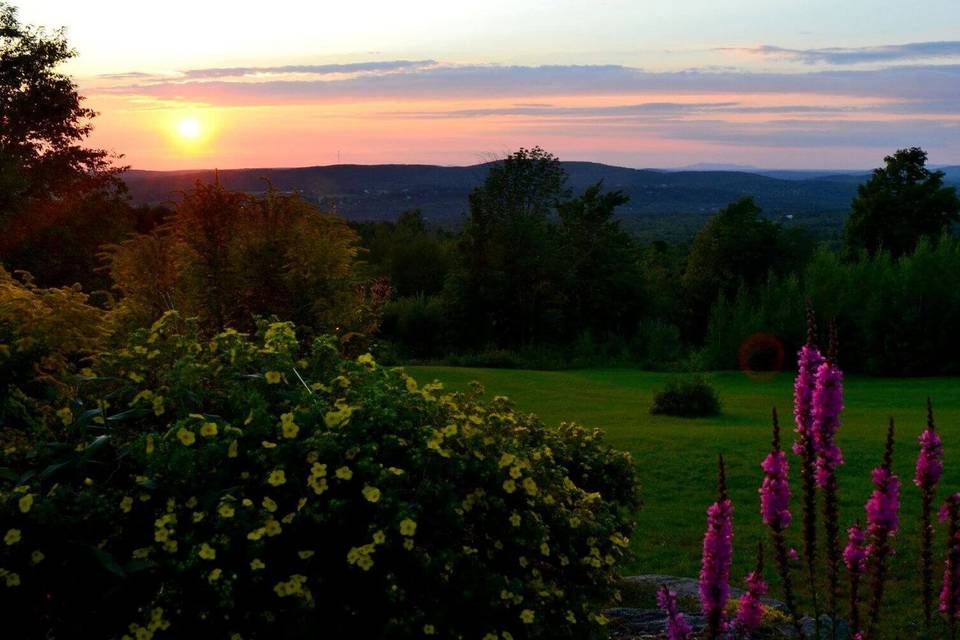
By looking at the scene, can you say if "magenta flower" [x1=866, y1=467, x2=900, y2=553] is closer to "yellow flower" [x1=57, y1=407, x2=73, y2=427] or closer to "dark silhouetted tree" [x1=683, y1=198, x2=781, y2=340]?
"yellow flower" [x1=57, y1=407, x2=73, y2=427]

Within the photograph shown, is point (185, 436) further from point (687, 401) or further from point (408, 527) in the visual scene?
point (687, 401)

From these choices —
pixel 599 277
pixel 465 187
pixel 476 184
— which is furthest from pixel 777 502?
pixel 465 187

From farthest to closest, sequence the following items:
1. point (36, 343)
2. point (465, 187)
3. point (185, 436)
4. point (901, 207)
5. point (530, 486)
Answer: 1. point (465, 187)
2. point (901, 207)
3. point (36, 343)
4. point (530, 486)
5. point (185, 436)

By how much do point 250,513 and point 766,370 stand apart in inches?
1552

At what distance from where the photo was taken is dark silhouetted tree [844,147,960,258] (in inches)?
2003

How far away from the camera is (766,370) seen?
136ft

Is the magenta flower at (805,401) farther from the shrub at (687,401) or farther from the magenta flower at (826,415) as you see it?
the shrub at (687,401)

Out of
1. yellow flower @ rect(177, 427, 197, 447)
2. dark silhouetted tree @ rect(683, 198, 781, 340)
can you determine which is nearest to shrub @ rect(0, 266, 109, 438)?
yellow flower @ rect(177, 427, 197, 447)

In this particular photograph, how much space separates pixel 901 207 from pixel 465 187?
93.7 m

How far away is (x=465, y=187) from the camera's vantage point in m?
140

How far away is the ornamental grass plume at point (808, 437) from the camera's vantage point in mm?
3504

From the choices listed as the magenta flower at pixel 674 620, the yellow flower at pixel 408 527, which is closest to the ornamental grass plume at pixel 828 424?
the magenta flower at pixel 674 620

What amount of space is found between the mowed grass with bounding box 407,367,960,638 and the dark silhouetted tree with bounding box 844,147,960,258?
1916 centimetres

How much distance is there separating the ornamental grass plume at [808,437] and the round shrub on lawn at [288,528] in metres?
1.58
